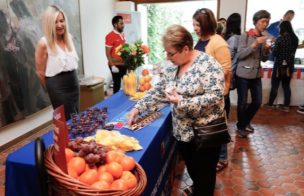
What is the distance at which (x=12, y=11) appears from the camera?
9.93ft

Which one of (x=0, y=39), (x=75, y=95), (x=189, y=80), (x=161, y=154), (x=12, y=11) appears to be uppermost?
(x=12, y=11)

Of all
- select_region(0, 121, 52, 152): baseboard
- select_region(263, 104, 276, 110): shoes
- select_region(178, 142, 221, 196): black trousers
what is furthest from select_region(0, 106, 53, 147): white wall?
select_region(263, 104, 276, 110): shoes

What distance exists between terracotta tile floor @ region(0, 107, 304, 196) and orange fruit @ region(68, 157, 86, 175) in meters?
1.36

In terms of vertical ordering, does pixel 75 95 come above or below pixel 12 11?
below

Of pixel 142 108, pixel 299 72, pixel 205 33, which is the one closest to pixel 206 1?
pixel 299 72

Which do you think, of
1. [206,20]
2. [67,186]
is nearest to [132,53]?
[206,20]

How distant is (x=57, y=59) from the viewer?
2.05 metres

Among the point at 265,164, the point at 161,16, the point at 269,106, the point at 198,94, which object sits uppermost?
the point at 161,16

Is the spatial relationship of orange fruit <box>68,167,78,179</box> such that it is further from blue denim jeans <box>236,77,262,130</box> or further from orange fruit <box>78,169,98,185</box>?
blue denim jeans <box>236,77,262,130</box>

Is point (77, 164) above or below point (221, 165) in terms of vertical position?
above

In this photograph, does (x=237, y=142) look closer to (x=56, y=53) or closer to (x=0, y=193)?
(x=56, y=53)

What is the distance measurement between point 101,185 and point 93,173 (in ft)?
0.24

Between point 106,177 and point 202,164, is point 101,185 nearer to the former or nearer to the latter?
point 106,177

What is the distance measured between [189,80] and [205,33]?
2.28 feet
